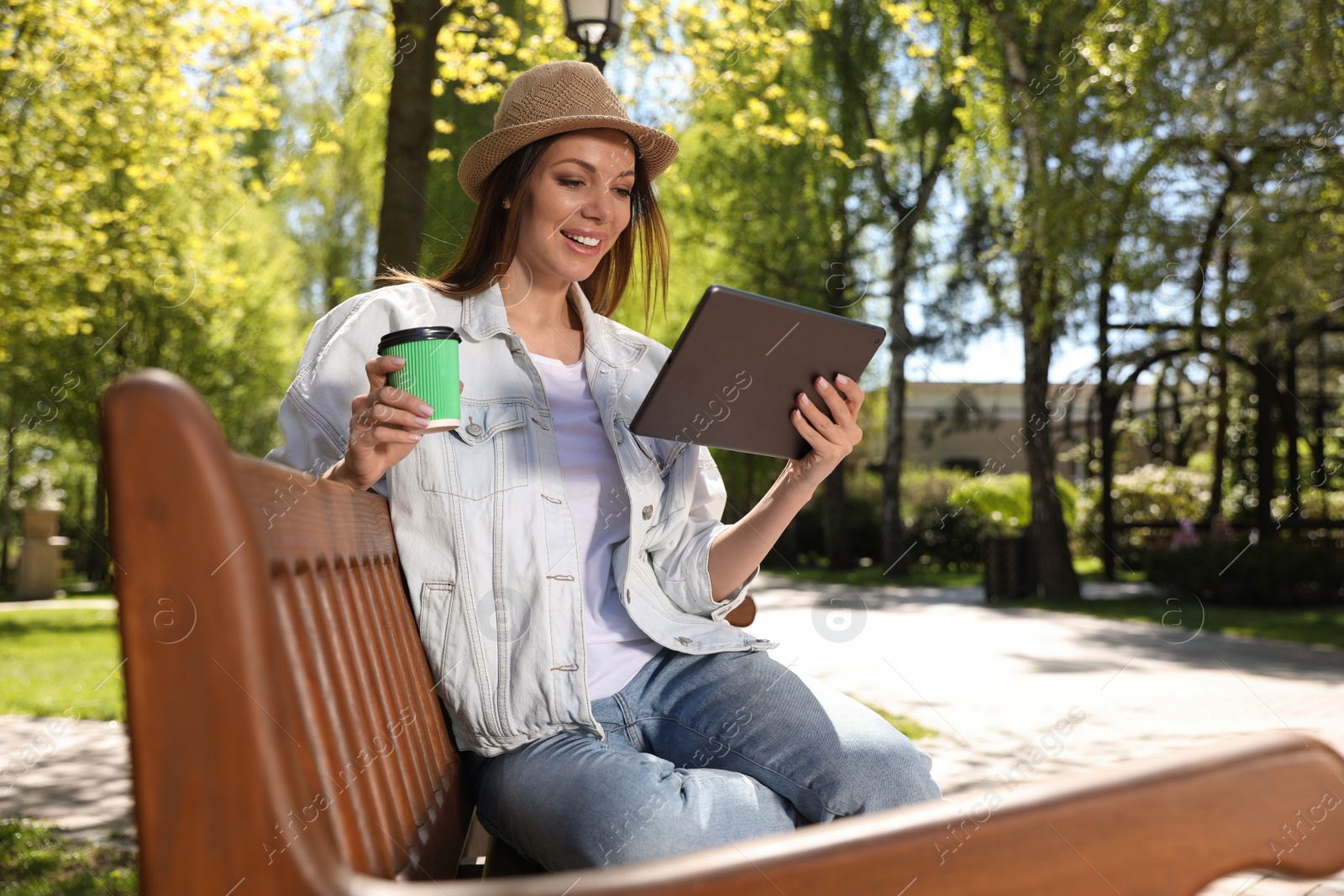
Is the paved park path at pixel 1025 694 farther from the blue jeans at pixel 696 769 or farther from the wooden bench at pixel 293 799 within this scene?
the wooden bench at pixel 293 799

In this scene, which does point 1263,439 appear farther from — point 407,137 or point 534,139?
point 534,139

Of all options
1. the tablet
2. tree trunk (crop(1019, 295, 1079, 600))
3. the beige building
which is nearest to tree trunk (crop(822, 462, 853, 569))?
the beige building

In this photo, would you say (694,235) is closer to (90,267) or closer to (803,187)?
(803,187)

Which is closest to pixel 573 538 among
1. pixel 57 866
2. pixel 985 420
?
pixel 57 866

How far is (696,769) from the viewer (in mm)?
1641

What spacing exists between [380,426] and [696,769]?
2.27 feet

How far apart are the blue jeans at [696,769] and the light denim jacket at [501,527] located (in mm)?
81

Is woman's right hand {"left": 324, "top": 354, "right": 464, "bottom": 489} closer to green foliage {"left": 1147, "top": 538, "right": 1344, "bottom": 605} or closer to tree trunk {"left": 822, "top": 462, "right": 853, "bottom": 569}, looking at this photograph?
green foliage {"left": 1147, "top": 538, "right": 1344, "bottom": 605}

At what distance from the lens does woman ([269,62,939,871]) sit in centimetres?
156

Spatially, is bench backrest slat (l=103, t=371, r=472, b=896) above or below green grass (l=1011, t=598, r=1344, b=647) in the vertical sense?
above

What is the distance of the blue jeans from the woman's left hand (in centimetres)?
37

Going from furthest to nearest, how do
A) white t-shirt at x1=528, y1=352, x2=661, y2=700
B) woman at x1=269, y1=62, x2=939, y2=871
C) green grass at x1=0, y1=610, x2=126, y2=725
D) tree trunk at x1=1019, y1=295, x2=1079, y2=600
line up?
1. tree trunk at x1=1019, y1=295, x2=1079, y2=600
2. green grass at x1=0, y1=610, x2=126, y2=725
3. white t-shirt at x1=528, y1=352, x2=661, y2=700
4. woman at x1=269, y1=62, x2=939, y2=871

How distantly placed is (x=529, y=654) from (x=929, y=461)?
31.4m

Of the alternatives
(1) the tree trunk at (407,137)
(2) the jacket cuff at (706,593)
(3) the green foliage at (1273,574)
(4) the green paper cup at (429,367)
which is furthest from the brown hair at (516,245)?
(3) the green foliage at (1273,574)
